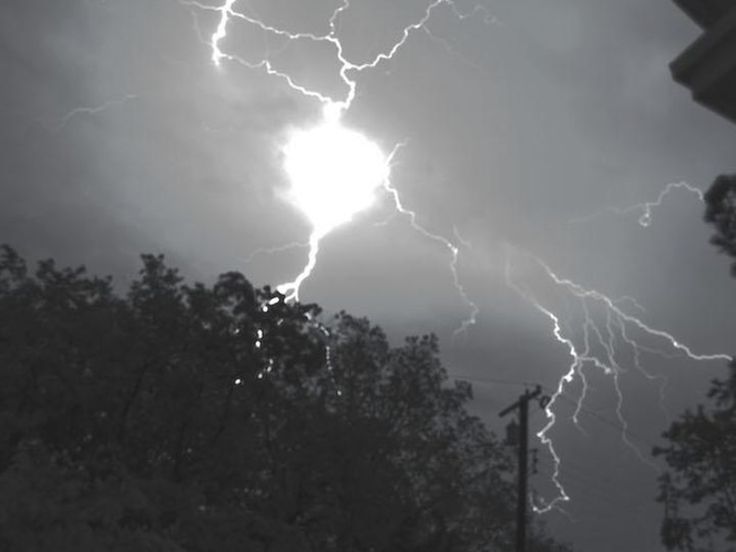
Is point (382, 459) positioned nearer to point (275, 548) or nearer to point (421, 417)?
point (421, 417)

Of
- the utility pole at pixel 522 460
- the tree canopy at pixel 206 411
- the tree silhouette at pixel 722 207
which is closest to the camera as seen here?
the tree silhouette at pixel 722 207

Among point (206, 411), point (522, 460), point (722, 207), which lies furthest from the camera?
point (522, 460)

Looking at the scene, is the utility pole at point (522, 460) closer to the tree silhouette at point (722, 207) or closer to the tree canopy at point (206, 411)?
the tree canopy at point (206, 411)

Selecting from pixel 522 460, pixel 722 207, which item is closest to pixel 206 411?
pixel 522 460

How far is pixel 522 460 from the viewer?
20297 mm

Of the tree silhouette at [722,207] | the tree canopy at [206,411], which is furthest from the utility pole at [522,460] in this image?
the tree silhouette at [722,207]

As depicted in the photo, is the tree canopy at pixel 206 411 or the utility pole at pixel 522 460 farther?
the utility pole at pixel 522 460

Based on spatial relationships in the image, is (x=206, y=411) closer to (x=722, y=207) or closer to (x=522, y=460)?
(x=522, y=460)

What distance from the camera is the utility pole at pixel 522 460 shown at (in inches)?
735

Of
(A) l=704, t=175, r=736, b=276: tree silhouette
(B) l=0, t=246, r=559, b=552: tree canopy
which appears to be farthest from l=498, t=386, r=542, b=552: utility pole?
(A) l=704, t=175, r=736, b=276: tree silhouette

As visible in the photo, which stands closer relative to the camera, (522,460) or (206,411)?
(206,411)

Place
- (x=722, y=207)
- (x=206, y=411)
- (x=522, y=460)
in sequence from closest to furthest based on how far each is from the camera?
(x=722, y=207) < (x=206, y=411) < (x=522, y=460)

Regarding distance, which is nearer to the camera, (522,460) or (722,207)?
(722,207)

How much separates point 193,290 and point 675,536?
40.3ft
